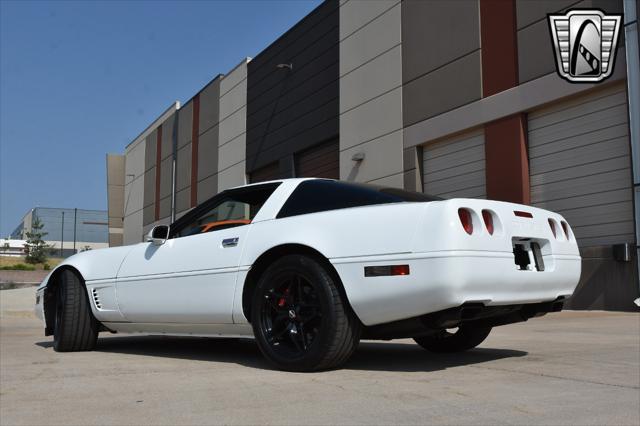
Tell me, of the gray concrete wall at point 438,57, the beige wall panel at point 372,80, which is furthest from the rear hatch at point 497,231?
the beige wall panel at point 372,80

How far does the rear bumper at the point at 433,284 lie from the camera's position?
3.31 metres

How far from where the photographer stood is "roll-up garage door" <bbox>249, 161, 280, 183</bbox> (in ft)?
77.1

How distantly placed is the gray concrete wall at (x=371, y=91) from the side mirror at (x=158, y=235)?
1227cm

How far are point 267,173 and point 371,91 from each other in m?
7.52

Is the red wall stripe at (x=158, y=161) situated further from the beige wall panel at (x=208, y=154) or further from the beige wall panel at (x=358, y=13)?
the beige wall panel at (x=358, y=13)

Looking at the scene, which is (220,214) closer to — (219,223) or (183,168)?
(219,223)

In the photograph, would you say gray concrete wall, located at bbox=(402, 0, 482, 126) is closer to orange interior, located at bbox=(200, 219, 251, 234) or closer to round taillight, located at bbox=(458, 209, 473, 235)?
orange interior, located at bbox=(200, 219, 251, 234)

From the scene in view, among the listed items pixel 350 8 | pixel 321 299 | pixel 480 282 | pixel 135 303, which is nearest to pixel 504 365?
pixel 480 282

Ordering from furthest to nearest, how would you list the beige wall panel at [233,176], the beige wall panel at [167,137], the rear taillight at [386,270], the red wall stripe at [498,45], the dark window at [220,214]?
the beige wall panel at [167,137] → the beige wall panel at [233,176] → the red wall stripe at [498,45] → the dark window at [220,214] → the rear taillight at [386,270]

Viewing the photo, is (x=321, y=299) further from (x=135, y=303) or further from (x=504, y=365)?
(x=135, y=303)

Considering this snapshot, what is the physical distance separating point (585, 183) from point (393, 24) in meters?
7.49

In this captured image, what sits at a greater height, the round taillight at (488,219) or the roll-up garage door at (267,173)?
the roll-up garage door at (267,173)

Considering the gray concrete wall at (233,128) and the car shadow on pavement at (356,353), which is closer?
the car shadow on pavement at (356,353)

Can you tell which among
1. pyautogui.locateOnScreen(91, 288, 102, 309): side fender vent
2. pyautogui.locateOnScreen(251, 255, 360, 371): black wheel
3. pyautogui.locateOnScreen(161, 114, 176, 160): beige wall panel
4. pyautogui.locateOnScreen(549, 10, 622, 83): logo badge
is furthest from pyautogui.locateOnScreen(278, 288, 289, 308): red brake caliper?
pyautogui.locateOnScreen(161, 114, 176, 160): beige wall panel
